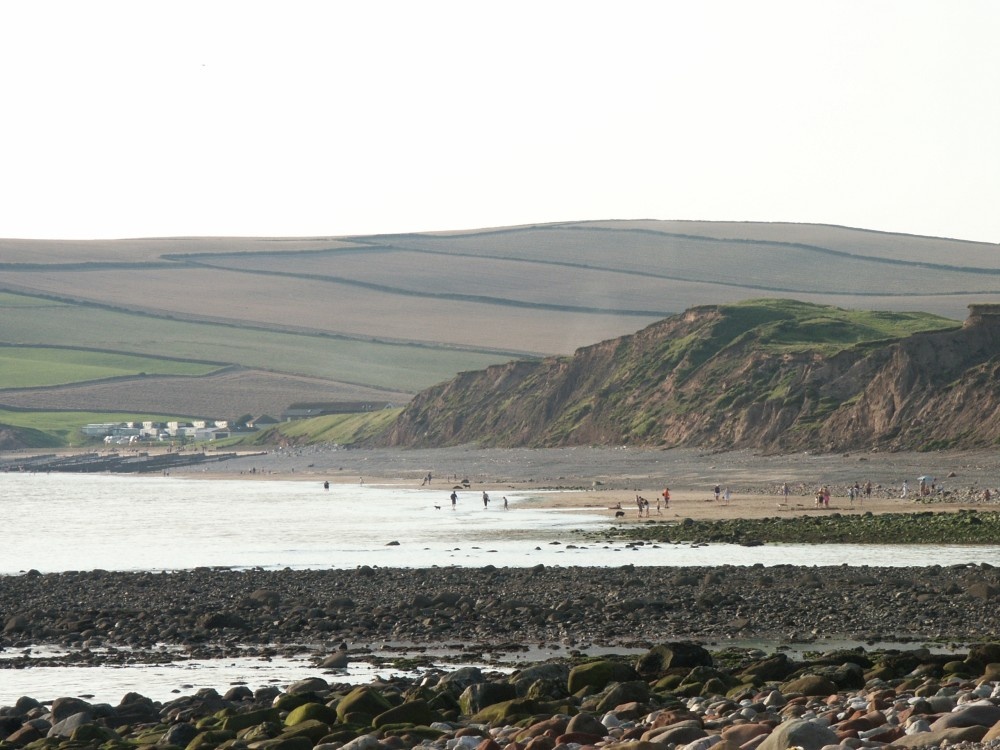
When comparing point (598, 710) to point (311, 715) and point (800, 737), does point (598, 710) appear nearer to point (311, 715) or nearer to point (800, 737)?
point (311, 715)

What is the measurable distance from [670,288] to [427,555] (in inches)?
5864

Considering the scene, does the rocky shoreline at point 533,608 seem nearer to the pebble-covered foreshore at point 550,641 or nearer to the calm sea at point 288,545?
the pebble-covered foreshore at point 550,641

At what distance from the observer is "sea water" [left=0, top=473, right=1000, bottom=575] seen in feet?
119

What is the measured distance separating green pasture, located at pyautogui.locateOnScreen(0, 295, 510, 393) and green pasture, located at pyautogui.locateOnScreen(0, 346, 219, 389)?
2.16 m

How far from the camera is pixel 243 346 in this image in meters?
174

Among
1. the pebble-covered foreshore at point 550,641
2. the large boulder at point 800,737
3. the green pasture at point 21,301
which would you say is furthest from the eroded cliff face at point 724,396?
the green pasture at point 21,301

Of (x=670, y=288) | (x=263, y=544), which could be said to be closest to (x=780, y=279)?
(x=670, y=288)

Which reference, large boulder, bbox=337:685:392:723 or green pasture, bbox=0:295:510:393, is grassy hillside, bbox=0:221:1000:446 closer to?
green pasture, bbox=0:295:510:393

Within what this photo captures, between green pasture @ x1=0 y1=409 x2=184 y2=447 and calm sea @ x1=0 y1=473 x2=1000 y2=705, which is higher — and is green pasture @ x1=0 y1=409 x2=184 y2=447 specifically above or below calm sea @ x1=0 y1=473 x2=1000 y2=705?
above

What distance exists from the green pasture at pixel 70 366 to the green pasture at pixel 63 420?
9.18 metres

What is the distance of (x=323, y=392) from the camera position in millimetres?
155750

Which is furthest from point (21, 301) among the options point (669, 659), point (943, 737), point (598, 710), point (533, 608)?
point (943, 737)

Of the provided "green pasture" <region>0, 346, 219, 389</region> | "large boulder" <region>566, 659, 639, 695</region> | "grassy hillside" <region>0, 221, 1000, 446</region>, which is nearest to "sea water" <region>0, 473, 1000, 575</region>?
"large boulder" <region>566, 659, 639, 695</region>

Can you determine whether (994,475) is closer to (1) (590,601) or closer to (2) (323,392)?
(1) (590,601)
